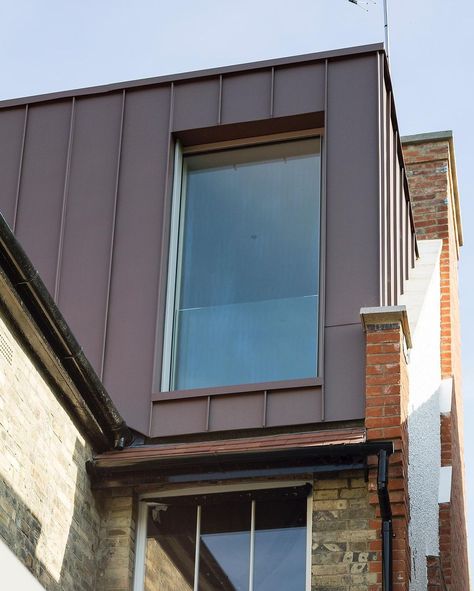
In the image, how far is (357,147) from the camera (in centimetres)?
1148

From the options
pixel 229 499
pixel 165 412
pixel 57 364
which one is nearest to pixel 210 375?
pixel 165 412

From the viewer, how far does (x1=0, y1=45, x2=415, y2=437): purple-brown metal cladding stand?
10.6 metres

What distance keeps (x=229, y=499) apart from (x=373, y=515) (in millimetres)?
1191

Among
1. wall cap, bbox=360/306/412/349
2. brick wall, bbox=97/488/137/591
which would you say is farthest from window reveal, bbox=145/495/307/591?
wall cap, bbox=360/306/412/349

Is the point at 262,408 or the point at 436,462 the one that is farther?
the point at 436,462

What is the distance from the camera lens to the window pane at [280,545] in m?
9.76

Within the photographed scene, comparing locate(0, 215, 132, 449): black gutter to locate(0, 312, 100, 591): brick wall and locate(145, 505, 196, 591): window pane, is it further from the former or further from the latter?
locate(145, 505, 196, 591): window pane

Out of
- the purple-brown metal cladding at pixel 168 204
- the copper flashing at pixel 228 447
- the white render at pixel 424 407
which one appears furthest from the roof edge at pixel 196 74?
the copper flashing at pixel 228 447

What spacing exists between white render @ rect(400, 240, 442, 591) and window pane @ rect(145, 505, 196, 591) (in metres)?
1.72

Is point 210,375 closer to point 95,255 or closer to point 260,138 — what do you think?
point 95,255

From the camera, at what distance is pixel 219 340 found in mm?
11047

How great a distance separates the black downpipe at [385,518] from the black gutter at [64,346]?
2.13 m

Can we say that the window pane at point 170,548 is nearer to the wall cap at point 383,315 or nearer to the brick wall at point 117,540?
the brick wall at point 117,540

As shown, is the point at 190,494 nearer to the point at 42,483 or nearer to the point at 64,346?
the point at 42,483
